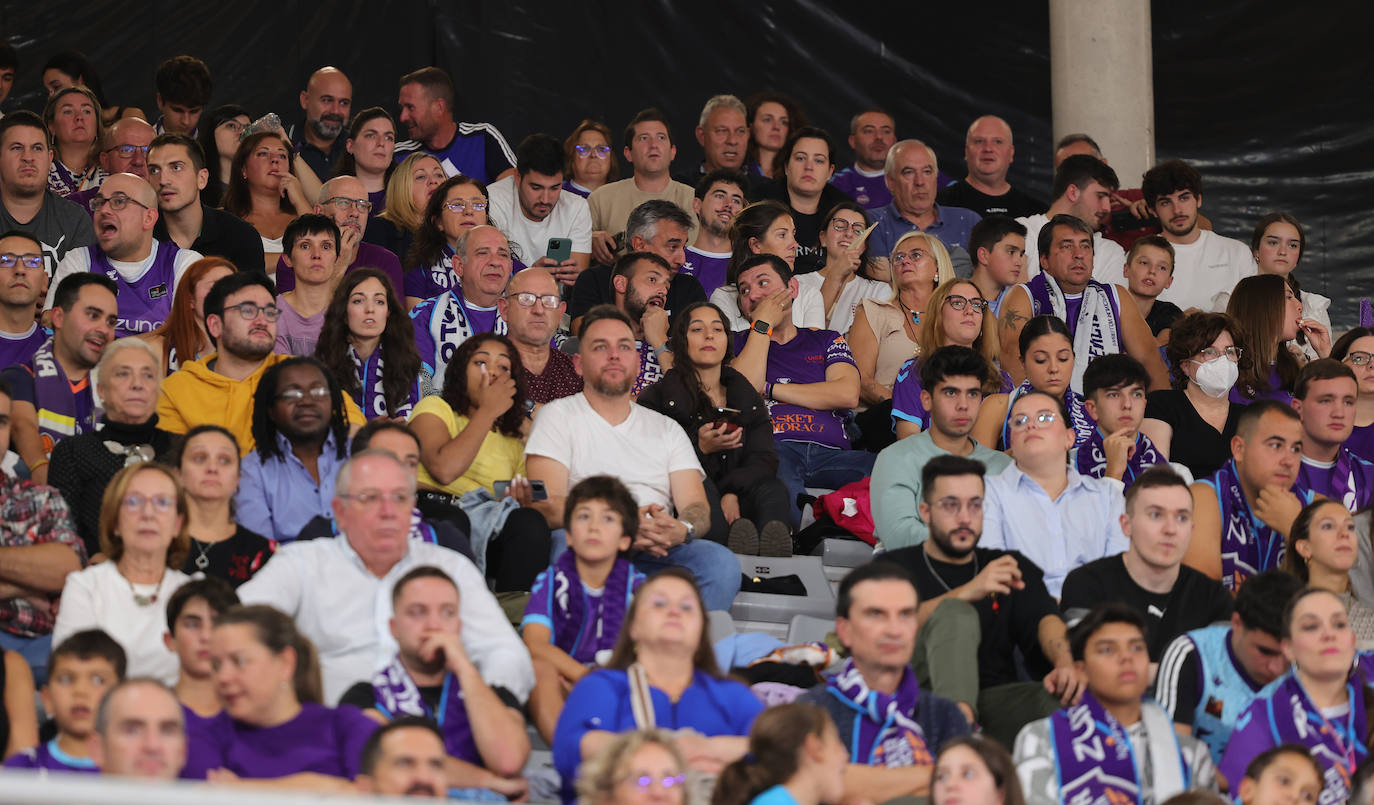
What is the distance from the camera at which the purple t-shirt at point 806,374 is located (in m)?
6.11

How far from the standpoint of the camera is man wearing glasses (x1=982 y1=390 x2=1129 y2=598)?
4.96m

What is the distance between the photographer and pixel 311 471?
4723mm

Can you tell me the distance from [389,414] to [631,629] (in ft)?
5.83

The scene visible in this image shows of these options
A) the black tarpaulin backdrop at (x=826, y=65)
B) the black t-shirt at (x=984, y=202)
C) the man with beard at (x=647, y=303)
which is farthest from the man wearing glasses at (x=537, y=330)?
the black tarpaulin backdrop at (x=826, y=65)

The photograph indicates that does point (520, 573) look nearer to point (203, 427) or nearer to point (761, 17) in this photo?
point (203, 427)

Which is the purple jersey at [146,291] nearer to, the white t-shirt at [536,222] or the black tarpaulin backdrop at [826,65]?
the white t-shirt at [536,222]

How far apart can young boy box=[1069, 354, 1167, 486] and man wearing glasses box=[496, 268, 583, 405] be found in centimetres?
159

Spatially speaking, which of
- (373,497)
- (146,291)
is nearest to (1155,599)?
(373,497)

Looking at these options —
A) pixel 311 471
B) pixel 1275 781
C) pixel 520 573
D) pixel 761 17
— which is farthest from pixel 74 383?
pixel 761 17

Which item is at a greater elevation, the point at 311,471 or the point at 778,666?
the point at 311,471

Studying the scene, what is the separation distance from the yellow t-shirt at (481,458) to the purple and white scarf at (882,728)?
1515 millimetres

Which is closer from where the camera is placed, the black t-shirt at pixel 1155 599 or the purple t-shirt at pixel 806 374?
the black t-shirt at pixel 1155 599

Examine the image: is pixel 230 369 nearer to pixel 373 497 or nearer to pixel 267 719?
pixel 373 497

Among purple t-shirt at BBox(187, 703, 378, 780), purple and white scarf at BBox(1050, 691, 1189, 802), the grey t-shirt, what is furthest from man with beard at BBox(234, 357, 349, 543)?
purple and white scarf at BBox(1050, 691, 1189, 802)
